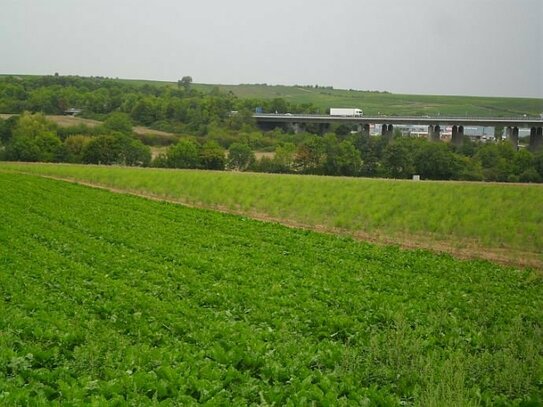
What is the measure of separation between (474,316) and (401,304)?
1600mm

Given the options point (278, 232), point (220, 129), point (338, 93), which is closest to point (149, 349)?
point (278, 232)

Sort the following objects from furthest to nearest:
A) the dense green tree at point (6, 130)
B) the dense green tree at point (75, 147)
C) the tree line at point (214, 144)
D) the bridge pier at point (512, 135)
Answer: the dense green tree at point (6, 130), the dense green tree at point (75, 147), the tree line at point (214, 144), the bridge pier at point (512, 135)

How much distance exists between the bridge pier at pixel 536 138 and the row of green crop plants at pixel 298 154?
3.61 feet

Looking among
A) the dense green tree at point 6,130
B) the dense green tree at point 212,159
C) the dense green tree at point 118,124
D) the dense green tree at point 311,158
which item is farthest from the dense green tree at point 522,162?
the dense green tree at point 6,130

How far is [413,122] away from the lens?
78375 mm

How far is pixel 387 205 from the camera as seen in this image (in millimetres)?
34344

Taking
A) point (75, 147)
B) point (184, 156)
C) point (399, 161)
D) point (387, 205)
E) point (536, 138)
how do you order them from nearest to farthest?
point (387, 205)
point (536, 138)
point (399, 161)
point (184, 156)
point (75, 147)

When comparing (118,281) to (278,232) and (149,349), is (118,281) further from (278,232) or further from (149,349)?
(278,232)

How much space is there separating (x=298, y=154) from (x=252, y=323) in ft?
173

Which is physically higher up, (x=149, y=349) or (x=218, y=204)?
(x=149, y=349)

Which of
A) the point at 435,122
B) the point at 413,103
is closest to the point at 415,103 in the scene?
the point at 413,103

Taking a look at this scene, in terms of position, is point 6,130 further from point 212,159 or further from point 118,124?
point 212,159

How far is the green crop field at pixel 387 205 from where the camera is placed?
2800 cm

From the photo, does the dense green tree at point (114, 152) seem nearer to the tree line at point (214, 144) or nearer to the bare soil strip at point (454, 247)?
the tree line at point (214, 144)
